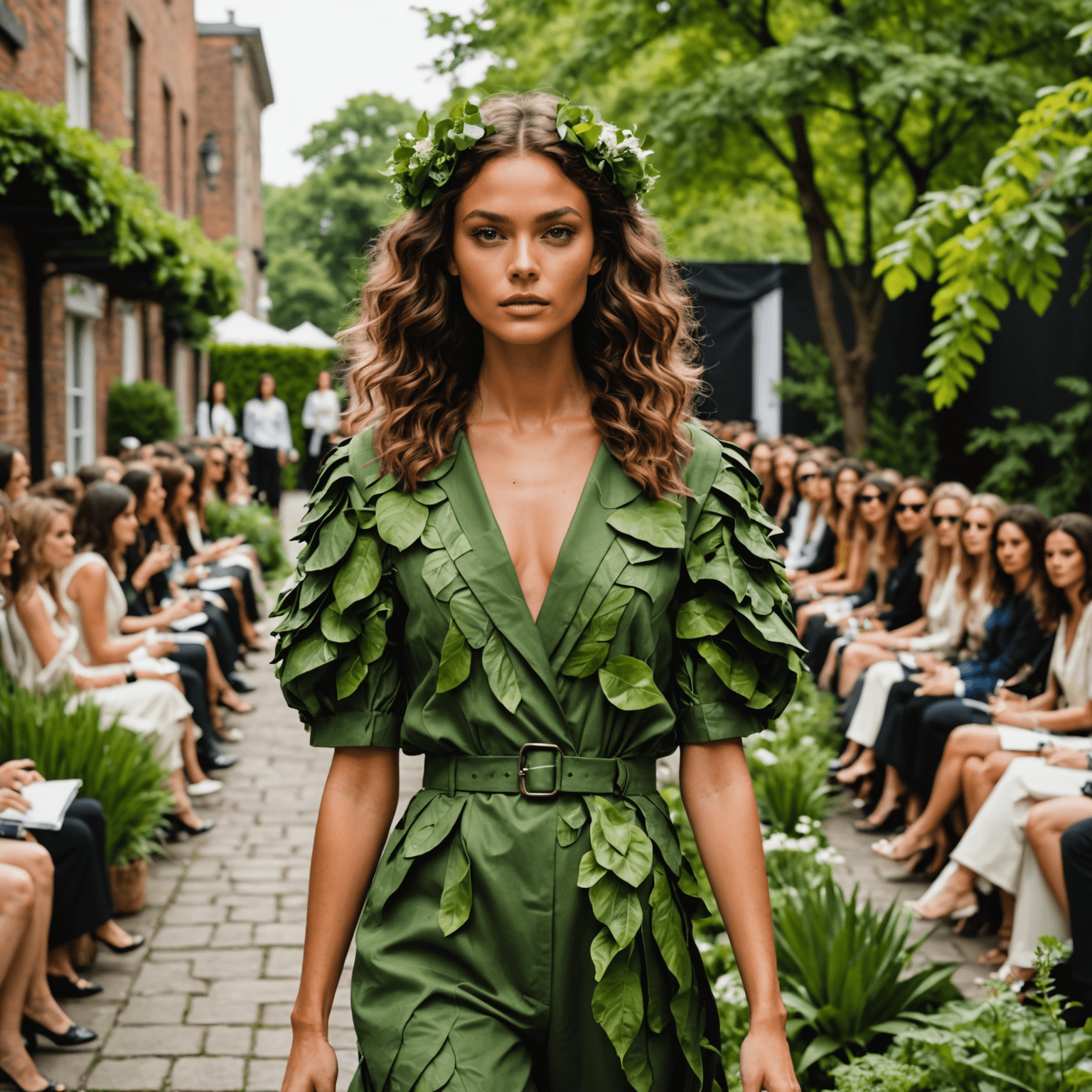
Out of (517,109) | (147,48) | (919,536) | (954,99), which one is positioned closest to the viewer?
(517,109)

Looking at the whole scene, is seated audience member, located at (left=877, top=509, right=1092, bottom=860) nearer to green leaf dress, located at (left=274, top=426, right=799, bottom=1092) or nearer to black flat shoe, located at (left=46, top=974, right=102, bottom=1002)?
black flat shoe, located at (left=46, top=974, right=102, bottom=1002)

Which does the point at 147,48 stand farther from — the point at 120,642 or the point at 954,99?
the point at 120,642

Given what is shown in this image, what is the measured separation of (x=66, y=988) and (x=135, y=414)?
10.5 m

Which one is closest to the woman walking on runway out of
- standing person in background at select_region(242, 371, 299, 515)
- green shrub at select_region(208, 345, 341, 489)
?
standing person in background at select_region(242, 371, 299, 515)

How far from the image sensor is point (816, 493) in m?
10.8

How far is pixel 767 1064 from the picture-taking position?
1966 millimetres

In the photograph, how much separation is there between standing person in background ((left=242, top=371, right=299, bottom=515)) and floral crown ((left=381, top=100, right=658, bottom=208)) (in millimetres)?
16266

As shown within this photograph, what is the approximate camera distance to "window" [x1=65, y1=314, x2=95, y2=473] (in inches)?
521

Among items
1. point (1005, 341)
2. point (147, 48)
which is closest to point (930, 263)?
point (1005, 341)

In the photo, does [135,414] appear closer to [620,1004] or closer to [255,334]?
[255,334]

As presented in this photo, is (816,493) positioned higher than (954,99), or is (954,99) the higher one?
(954,99)

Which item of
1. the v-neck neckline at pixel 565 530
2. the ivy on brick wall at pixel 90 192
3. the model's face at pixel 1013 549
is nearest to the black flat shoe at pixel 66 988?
the v-neck neckline at pixel 565 530

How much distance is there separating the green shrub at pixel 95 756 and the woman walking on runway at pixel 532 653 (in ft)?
11.2

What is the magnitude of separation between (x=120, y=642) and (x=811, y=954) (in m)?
4.20
